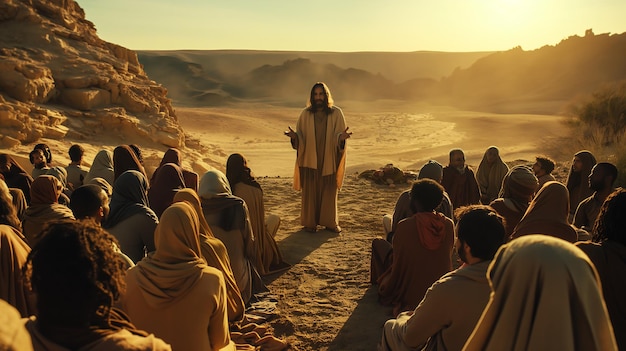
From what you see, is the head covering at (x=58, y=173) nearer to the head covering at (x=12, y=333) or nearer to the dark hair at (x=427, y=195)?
the dark hair at (x=427, y=195)

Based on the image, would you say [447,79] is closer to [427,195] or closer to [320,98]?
[320,98]

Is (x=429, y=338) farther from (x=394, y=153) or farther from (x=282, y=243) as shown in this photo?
(x=394, y=153)

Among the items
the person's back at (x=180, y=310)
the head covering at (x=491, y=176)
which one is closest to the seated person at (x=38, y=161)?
the person's back at (x=180, y=310)

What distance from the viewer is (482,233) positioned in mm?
2947

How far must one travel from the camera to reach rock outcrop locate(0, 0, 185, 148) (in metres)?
10.6

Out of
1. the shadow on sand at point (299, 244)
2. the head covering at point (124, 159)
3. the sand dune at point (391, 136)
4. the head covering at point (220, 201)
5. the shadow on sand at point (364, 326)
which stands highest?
the head covering at point (124, 159)

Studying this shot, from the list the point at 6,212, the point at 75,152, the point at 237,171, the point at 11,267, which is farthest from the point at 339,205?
the point at 11,267

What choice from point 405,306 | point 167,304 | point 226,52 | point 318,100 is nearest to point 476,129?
point 318,100

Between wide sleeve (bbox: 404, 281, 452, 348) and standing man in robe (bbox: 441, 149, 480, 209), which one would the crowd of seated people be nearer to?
wide sleeve (bbox: 404, 281, 452, 348)

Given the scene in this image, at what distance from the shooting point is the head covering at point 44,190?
4.10m

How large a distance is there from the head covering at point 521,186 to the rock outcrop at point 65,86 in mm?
8396

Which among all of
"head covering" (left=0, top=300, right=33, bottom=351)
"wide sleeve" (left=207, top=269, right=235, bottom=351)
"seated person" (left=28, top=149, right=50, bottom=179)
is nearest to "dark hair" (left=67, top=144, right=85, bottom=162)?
"seated person" (left=28, top=149, right=50, bottom=179)

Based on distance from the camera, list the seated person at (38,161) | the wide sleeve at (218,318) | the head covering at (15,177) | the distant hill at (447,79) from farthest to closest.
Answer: the distant hill at (447,79), the seated person at (38,161), the head covering at (15,177), the wide sleeve at (218,318)

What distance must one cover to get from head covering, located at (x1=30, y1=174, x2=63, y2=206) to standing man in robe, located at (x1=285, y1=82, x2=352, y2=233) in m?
4.64
